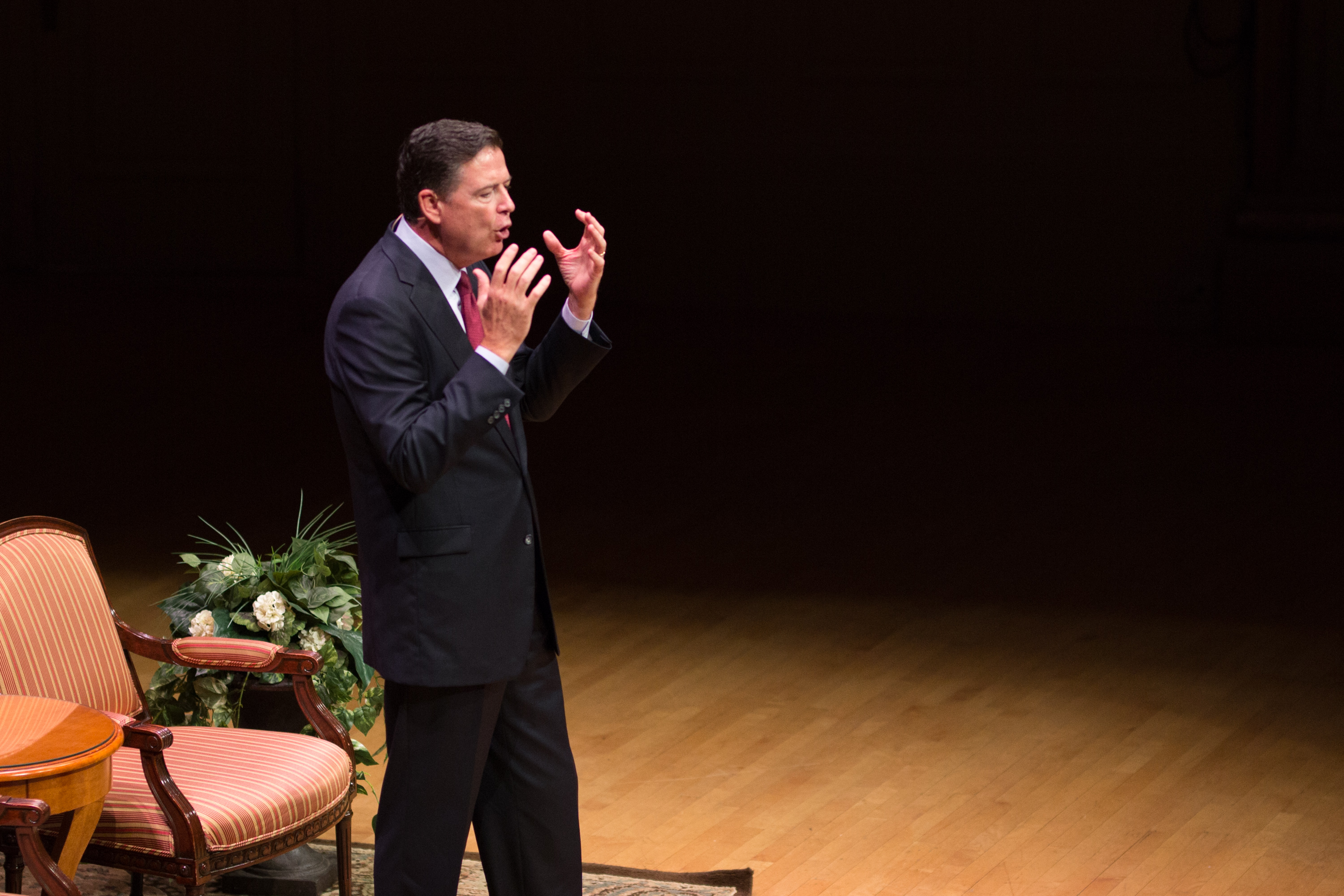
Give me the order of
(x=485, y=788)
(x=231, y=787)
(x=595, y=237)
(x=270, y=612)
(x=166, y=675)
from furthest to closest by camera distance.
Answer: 1. (x=166, y=675)
2. (x=270, y=612)
3. (x=231, y=787)
4. (x=485, y=788)
5. (x=595, y=237)

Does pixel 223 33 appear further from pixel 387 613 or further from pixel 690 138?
pixel 387 613

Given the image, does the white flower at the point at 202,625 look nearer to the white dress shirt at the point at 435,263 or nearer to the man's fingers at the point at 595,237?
the white dress shirt at the point at 435,263

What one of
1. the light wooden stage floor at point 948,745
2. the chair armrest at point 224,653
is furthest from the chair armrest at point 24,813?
the light wooden stage floor at point 948,745

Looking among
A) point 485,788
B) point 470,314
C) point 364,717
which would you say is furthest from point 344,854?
point 470,314

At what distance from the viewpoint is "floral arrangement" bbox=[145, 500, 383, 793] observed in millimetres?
3424

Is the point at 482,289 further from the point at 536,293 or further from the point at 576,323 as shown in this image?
the point at 576,323

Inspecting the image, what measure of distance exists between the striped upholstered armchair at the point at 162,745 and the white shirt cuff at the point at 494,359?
96 centimetres

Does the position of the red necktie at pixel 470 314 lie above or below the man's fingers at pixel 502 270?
below

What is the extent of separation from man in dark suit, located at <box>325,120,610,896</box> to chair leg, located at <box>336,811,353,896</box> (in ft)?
1.83

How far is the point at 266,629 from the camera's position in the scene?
3400 millimetres

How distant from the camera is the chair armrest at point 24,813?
97.7 inches

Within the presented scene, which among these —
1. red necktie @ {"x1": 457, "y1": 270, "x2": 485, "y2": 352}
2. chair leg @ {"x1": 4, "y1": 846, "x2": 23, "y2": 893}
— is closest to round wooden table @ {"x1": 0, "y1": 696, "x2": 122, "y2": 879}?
chair leg @ {"x1": 4, "y1": 846, "x2": 23, "y2": 893}

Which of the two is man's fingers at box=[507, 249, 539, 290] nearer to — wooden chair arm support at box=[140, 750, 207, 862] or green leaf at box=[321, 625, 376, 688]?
wooden chair arm support at box=[140, 750, 207, 862]

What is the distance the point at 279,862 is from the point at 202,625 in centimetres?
50
